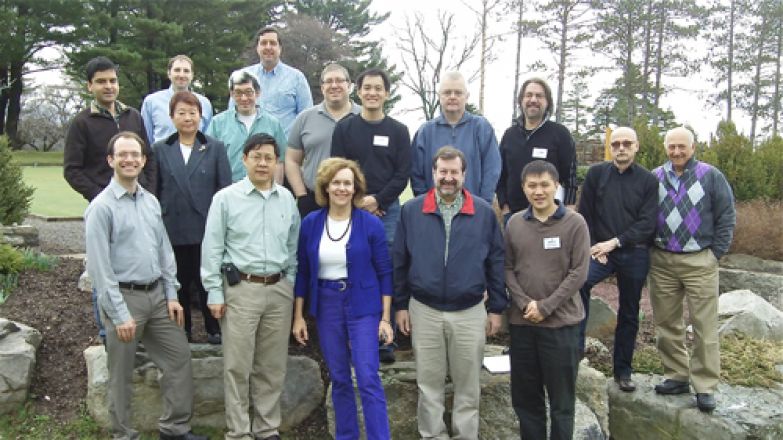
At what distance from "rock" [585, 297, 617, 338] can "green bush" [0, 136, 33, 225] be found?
26.4 ft

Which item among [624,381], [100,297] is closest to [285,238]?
[100,297]

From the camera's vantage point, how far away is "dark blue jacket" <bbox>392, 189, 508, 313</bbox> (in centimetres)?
378

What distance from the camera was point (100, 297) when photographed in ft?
12.0

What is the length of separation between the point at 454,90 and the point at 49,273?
16.2ft

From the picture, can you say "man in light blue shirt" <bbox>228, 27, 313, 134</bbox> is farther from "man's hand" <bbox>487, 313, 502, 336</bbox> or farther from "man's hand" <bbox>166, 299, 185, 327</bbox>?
"man's hand" <bbox>487, 313, 502, 336</bbox>

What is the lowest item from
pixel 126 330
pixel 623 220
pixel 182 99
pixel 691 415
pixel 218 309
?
pixel 691 415

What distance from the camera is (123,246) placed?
149 inches

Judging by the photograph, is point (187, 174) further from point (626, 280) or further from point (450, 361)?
point (626, 280)

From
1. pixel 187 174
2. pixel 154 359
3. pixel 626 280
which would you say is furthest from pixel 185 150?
pixel 626 280

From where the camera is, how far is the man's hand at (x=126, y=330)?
12.1 feet

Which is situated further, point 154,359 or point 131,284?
point 154,359

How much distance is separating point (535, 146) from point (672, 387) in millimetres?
2308

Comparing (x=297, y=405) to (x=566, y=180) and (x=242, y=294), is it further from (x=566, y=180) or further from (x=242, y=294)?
(x=566, y=180)

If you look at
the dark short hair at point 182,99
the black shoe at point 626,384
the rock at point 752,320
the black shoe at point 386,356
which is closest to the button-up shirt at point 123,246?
the dark short hair at point 182,99
